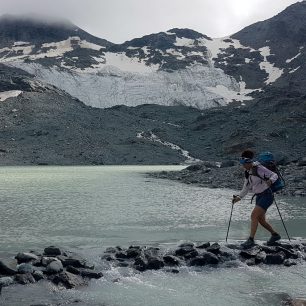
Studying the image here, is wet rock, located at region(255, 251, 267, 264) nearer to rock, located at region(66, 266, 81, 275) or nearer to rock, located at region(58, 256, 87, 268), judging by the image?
rock, located at region(58, 256, 87, 268)

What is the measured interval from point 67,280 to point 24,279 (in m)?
1.01

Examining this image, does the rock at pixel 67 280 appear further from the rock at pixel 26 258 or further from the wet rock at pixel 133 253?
the wet rock at pixel 133 253

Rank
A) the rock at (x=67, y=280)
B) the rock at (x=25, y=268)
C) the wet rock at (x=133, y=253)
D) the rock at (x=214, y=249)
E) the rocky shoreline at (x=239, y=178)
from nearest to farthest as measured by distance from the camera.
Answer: the rock at (x=67, y=280)
the rock at (x=25, y=268)
the wet rock at (x=133, y=253)
the rock at (x=214, y=249)
the rocky shoreline at (x=239, y=178)

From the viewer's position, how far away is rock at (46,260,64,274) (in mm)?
11461

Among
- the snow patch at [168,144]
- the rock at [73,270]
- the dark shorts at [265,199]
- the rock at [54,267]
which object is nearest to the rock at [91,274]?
the rock at [73,270]

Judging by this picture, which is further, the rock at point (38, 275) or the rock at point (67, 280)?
the rock at point (38, 275)

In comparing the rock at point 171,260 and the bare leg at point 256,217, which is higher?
the bare leg at point 256,217

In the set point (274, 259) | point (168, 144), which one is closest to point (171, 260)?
point (274, 259)

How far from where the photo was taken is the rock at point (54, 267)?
451 inches

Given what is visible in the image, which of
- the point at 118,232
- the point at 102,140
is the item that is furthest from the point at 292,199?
the point at 102,140

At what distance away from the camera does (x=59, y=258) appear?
12.5 meters

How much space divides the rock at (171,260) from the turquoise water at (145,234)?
2.03 ft

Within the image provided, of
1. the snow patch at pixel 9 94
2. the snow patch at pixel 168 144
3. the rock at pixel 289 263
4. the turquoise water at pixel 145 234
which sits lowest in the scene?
the turquoise water at pixel 145 234

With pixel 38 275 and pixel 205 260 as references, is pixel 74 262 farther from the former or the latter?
pixel 205 260
